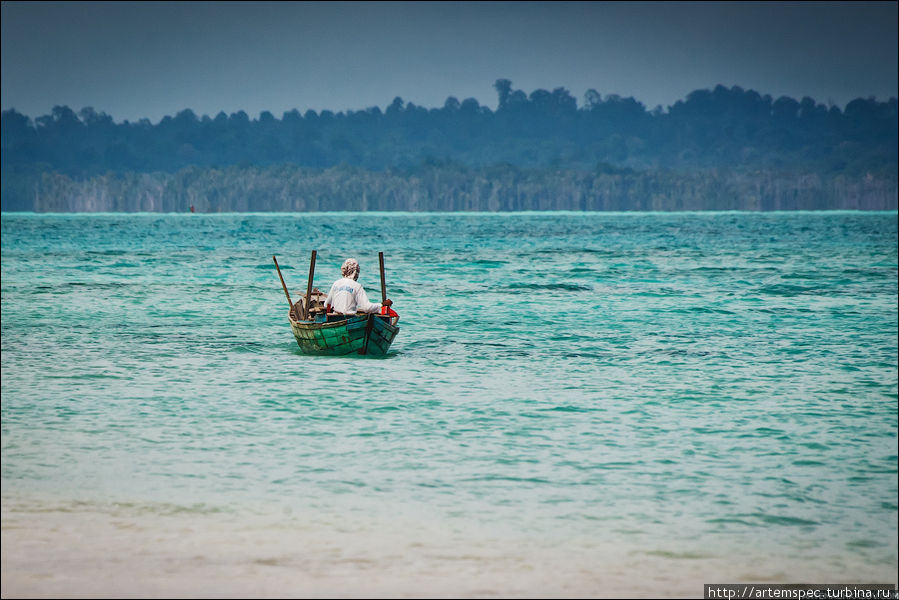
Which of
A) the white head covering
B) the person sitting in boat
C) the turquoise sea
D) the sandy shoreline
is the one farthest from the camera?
the person sitting in boat

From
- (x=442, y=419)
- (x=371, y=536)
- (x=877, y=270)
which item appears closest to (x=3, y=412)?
(x=442, y=419)

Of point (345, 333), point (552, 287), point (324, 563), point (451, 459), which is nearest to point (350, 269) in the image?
point (345, 333)

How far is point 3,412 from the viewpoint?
46.0 feet

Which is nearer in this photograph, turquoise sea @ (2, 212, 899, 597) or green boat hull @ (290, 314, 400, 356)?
turquoise sea @ (2, 212, 899, 597)

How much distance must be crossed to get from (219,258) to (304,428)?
182ft

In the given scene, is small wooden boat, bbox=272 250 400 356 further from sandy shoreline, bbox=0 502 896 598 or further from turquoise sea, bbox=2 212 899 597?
sandy shoreline, bbox=0 502 896 598

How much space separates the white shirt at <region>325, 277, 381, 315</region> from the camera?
1847 centimetres

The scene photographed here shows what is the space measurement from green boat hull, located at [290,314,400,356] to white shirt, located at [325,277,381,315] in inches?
6.8

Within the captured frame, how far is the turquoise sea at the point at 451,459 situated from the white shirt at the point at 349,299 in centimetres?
93

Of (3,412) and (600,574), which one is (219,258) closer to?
(3,412)

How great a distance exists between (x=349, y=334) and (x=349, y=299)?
62cm

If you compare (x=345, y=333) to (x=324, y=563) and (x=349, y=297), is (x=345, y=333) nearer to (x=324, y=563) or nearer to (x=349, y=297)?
(x=349, y=297)

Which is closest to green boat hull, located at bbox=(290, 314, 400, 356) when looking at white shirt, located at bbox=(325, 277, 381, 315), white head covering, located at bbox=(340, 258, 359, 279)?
white shirt, located at bbox=(325, 277, 381, 315)

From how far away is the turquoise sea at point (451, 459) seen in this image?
7.82 m
